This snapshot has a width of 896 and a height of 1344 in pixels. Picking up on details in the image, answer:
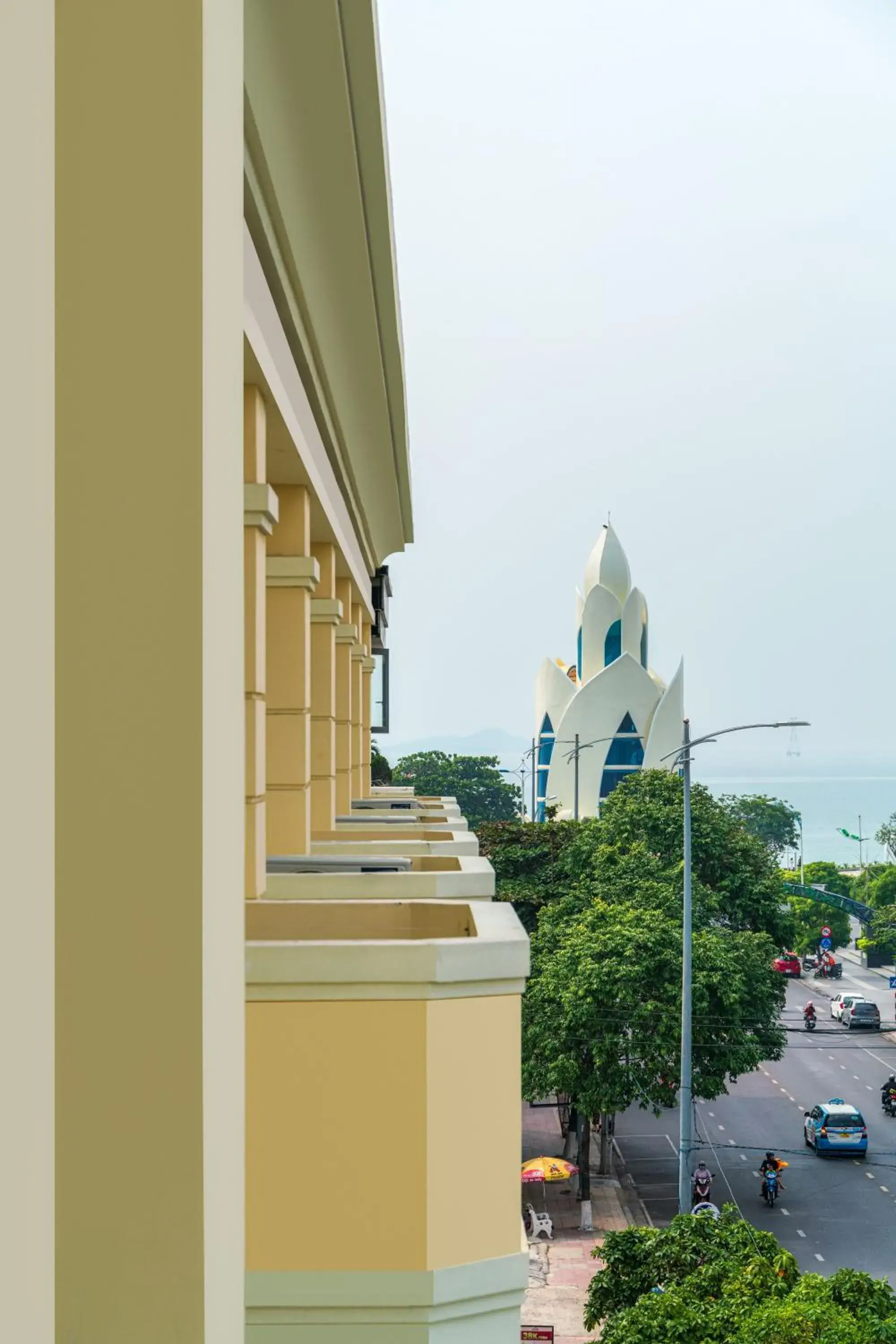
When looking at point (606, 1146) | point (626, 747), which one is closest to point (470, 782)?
point (626, 747)

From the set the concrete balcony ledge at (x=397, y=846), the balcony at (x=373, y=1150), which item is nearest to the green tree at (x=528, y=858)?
the concrete balcony ledge at (x=397, y=846)

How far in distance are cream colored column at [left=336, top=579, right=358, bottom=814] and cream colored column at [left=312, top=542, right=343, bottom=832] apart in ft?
5.70

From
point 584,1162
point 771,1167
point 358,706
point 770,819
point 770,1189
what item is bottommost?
point 770,1189

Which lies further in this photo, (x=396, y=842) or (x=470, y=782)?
(x=470, y=782)

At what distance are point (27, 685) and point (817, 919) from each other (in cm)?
7207

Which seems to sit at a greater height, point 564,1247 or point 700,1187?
point 700,1187

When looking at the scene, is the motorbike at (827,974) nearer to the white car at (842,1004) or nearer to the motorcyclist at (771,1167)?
the white car at (842,1004)

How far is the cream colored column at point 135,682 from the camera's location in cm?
199

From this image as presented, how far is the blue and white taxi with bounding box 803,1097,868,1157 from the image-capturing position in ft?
103

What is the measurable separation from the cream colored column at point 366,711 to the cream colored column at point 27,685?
50.0 feet

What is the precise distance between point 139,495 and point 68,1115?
37.1 inches

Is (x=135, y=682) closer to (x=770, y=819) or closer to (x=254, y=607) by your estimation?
(x=254, y=607)

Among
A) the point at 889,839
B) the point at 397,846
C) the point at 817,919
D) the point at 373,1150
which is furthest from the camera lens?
the point at 889,839

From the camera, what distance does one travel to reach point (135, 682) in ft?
6.52
